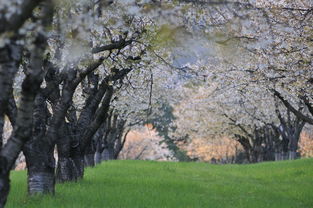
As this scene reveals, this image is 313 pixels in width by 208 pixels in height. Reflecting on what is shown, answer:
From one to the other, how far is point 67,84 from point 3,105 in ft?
18.5

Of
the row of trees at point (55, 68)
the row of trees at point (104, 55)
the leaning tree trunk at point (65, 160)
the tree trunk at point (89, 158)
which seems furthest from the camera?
the tree trunk at point (89, 158)

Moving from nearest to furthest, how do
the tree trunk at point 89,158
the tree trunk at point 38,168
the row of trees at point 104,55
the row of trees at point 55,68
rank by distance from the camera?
the row of trees at point 55,68, the row of trees at point 104,55, the tree trunk at point 38,168, the tree trunk at point 89,158

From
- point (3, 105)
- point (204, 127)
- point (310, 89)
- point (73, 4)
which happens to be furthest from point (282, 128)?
point (3, 105)

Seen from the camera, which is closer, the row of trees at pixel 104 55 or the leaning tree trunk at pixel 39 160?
the row of trees at pixel 104 55

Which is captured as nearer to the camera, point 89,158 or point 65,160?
point 65,160

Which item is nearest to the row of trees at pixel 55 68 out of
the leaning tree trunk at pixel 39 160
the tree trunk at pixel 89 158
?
the leaning tree trunk at pixel 39 160

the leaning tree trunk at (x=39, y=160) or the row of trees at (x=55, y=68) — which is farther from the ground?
the row of trees at (x=55, y=68)

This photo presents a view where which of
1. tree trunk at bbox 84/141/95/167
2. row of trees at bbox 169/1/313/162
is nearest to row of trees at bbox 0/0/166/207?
row of trees at bbox 169/1/313/162

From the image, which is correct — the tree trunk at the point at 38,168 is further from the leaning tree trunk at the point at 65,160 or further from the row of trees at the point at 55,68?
the leaning tree trunk at the point at 65,160

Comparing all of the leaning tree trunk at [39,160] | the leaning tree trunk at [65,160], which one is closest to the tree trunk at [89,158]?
the leaning tree trunk at [65,160]

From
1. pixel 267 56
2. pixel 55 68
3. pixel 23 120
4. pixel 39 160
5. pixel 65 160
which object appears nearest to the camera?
pixel 23 120

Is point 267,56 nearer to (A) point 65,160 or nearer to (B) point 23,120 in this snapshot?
(A) point 65,160

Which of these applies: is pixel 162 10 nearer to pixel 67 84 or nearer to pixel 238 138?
pixel 67 84

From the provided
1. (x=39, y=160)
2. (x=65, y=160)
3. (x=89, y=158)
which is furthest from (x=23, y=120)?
(x=89, y=158)
